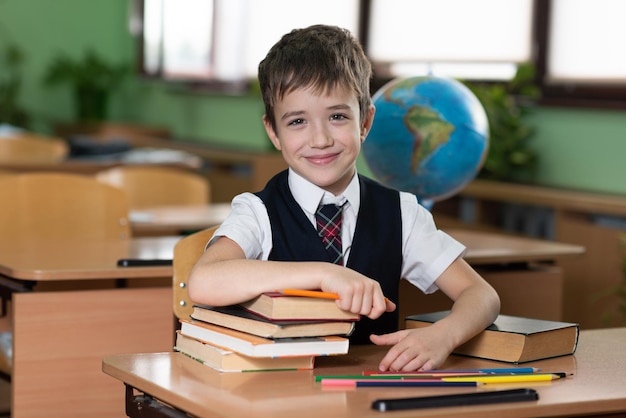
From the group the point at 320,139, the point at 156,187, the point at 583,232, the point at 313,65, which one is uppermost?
the point at 313,65

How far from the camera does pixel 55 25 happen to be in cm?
948

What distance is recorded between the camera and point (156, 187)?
177 inches

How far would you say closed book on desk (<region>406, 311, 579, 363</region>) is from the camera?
182cm

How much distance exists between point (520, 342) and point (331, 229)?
0.42 meters

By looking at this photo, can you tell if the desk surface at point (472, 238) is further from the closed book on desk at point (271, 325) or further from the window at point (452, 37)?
the closed book on desk at point (271, 325)

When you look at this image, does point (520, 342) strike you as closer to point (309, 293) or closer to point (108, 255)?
point (309, 293)

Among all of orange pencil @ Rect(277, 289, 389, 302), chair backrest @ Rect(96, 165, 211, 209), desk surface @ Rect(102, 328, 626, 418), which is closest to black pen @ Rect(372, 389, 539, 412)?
desk surface @ Rect(102, 328, 626, 418)

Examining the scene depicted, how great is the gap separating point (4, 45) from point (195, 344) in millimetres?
8096

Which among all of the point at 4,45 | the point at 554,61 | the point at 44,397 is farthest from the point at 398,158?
the point at 4,45

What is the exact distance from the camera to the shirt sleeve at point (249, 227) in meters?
1.96

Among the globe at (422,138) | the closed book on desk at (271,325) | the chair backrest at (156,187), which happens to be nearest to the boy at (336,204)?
the closed book on desk at (271,325)

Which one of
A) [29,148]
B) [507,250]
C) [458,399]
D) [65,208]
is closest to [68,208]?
[65,208]

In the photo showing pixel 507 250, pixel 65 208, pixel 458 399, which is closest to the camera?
pixel 458 399

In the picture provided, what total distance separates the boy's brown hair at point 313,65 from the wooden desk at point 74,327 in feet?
2.70
